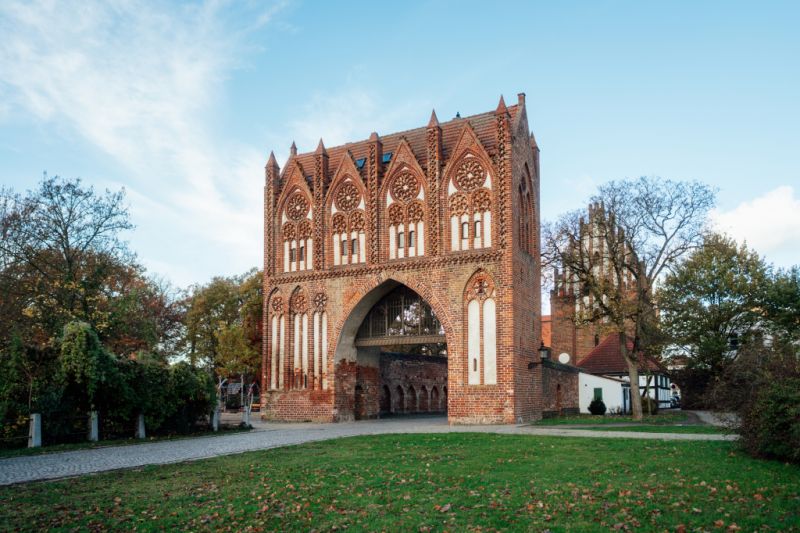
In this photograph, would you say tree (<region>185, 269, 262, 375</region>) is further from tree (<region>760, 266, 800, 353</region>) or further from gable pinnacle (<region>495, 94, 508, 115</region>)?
tree (<region>760, 266, 800, 353</region>)

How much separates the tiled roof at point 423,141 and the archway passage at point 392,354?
638cm

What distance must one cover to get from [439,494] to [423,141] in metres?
22.5

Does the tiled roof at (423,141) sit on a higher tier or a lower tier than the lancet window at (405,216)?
higher

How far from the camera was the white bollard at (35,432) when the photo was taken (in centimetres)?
1739

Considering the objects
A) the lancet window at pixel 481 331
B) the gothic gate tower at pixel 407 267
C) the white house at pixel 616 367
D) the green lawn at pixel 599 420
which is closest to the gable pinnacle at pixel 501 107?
the gothic gate tower at pixel 407 267

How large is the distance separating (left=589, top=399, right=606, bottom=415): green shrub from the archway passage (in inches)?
345

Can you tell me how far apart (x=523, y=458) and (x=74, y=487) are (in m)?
8.03

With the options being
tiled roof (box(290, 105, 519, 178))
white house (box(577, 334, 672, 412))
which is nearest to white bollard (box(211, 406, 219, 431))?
tiled roof (box(290, 105, 519, 178))

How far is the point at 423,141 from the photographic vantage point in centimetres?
3036

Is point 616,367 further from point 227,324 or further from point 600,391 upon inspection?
point 227,324

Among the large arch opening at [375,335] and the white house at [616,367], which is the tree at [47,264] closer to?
the large arch opening at [375,335]

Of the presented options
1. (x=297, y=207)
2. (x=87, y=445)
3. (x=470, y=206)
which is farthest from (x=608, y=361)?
(x=87, y=445)

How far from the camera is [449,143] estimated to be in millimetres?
29250

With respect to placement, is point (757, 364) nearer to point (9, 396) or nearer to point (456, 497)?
point (456, 497)
